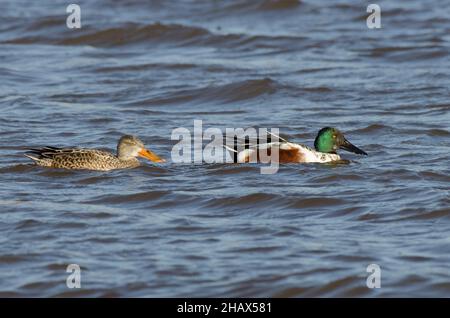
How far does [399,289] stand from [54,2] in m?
14.8

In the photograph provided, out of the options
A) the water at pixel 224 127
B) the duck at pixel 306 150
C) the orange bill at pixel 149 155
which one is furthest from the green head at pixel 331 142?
the orange bill at pixel 149 155

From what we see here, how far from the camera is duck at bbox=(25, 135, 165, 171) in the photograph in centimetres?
1086

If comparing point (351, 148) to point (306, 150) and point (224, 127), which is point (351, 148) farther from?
point (224, 127)

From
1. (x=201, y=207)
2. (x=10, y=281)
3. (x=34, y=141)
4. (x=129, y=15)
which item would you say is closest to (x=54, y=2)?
(x=129, y=15)


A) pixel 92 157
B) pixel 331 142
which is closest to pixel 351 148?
pixel 331 142

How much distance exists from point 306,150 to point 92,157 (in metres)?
2.13

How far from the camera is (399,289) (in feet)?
25.1

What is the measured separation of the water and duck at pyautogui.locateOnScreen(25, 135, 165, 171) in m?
0.11

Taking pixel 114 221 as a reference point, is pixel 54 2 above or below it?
above

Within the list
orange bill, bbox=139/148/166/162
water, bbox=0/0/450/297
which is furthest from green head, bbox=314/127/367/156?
orange bill, bbox=139/148/166/162

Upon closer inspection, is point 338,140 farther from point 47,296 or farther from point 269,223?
point 47,296

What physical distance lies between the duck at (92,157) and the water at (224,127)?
11 centimetres

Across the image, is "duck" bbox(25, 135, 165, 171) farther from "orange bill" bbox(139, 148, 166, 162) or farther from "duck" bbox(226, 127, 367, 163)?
"duck" bbox(226, 127, 367, 163)

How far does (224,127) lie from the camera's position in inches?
520
